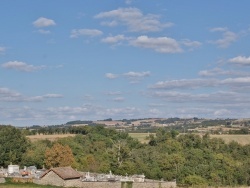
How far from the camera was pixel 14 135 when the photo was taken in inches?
3711

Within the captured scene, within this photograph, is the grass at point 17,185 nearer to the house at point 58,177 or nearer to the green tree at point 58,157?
the house at point 58,177

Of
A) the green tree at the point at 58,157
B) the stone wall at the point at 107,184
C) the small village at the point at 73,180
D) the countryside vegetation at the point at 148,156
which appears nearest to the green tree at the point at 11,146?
the countryside vegetation at the point at 148,156

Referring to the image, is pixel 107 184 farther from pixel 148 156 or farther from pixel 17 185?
pixel 148 156

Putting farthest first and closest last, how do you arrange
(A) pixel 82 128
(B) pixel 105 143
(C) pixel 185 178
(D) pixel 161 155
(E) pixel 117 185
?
(A) pixel 82 128
(B) pixel 105 143
(D) pixel 161 155
(C) pixel 185 178
(E) pixel 117 185

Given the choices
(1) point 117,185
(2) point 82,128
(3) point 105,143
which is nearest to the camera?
(1) point 117,185

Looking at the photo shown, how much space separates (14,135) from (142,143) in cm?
2793

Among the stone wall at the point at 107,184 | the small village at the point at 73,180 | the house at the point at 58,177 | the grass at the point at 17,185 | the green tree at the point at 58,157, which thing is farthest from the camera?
the green tree at the point at 58,157

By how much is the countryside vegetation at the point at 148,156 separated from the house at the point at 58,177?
49.0 ft

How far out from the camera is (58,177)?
60156 millimetres

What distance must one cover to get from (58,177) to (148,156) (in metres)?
33.0

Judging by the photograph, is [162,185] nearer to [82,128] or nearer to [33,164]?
[33,164]

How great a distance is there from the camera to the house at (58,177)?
2360 inches

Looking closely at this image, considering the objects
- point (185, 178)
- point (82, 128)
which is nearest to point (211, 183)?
point (185, 178)

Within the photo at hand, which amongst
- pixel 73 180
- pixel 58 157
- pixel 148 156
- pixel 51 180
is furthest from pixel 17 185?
pixel 148 156
